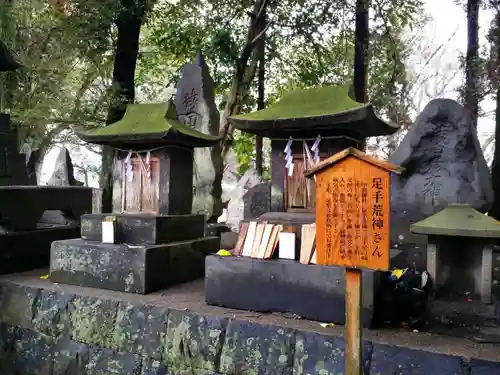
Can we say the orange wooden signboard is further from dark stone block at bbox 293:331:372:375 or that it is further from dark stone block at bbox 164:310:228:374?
dark stone block at bbox 164:310:228:374

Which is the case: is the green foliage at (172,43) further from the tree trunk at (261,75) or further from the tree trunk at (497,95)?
the tree trunk at (497,95)

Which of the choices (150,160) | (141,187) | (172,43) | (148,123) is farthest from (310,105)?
(172,43)

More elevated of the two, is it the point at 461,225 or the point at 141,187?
the point at 141,187

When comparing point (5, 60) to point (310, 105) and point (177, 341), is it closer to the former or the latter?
point (310, 105)

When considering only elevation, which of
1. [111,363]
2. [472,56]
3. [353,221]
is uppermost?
[472,56]

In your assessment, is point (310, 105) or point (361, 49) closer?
point (310, 105)

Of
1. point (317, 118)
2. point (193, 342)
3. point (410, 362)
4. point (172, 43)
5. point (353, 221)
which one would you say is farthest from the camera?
point (172, 43)

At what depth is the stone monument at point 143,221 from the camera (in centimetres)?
679

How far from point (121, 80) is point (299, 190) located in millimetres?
7969

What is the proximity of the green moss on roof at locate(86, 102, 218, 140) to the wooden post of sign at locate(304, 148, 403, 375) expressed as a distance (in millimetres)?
3650

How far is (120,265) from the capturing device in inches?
265

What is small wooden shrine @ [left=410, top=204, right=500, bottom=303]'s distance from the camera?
16.6 feet

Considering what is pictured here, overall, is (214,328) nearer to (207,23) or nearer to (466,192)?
(466,192)

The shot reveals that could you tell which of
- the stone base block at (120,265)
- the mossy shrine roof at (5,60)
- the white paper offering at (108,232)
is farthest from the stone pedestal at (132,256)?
the mossy shrine roof at (5,60)
